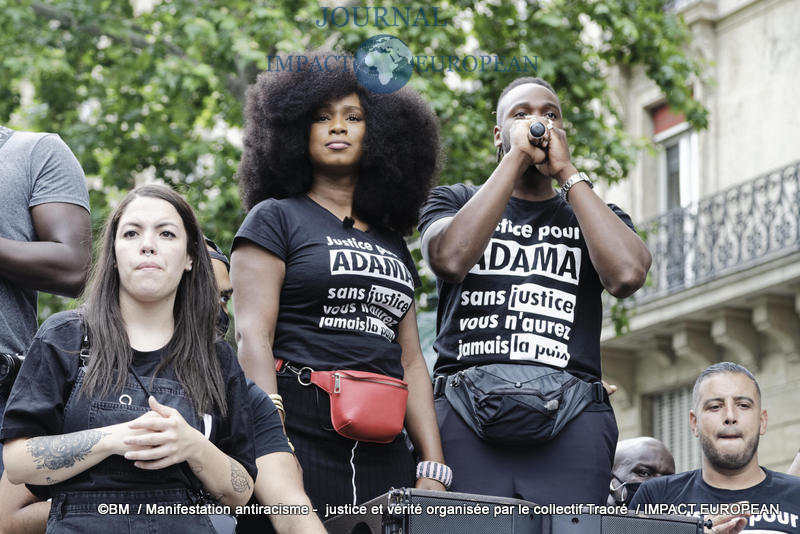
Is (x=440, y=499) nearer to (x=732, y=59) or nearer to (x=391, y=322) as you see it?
(x=391, y=322)

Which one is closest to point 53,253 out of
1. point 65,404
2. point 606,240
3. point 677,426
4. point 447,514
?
point 65,404

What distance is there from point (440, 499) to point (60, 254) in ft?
4.69

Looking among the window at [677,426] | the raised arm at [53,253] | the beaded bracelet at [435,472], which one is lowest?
the beaded bracelet at [435,472]

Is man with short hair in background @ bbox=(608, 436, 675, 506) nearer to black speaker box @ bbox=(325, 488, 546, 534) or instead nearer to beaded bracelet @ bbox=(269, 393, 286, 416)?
beaded bracelet @ bbox=(269, 393, 286, 416)

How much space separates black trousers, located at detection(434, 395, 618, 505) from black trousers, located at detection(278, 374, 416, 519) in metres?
0.23

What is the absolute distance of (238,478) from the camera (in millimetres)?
3682

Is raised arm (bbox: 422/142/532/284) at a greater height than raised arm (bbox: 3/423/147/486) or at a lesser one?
greater

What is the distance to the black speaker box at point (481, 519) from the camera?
11.9ft

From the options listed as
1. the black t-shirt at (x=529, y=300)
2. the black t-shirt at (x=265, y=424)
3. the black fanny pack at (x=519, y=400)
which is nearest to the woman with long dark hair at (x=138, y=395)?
the black t-shirt at (x=265, y=424)

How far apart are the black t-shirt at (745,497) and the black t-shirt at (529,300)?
882 mm

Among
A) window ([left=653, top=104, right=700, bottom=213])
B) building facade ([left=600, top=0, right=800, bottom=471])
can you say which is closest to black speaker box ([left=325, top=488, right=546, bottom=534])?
building facade ([left=600, top=0, right=800, bottom=471])

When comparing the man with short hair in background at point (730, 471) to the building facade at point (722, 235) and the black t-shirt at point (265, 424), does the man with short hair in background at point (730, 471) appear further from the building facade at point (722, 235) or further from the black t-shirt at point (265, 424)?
the building facade at point (722, 235)

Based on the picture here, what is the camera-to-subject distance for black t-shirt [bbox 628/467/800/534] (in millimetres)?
5105

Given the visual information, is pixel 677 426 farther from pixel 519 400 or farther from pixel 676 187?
pixel 519 400
